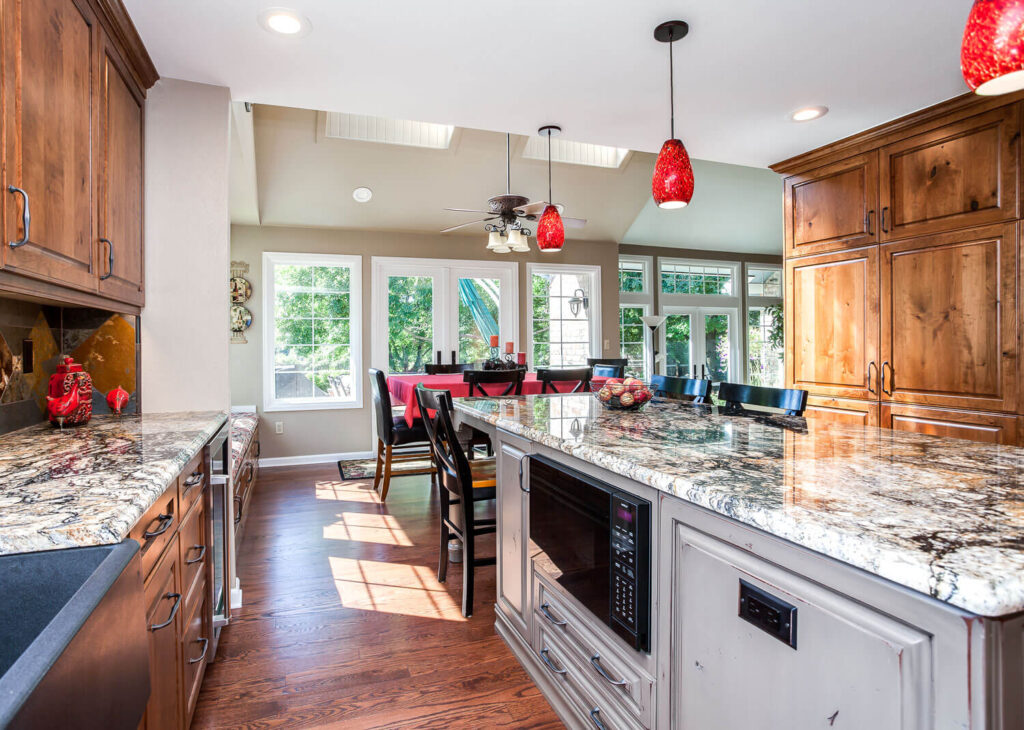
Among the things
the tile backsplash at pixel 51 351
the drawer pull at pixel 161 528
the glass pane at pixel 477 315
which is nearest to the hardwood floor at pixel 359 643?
the drawer pull at pixel 161 528

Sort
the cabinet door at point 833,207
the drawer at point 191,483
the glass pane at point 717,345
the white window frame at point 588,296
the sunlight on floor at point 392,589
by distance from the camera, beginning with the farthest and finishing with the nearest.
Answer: the glass pane at point 717,345 < the white window frame at point 588,296 < the cabinet door at point 833,207 < the sunlight on floor at point 392,589 < the drawer at point 191,483

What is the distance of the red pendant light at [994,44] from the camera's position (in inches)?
36.8

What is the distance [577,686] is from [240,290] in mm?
4761

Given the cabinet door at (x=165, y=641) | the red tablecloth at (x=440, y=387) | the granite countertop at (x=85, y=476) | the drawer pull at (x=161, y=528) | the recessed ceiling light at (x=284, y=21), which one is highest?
the recessed ceiling light at (x=284, y=21)

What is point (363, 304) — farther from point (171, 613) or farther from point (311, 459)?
point (171, 613)

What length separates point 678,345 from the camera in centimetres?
764

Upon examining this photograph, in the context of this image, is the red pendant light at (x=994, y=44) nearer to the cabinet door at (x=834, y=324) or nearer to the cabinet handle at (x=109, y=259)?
the cabinet handle at (x=109, y=259)

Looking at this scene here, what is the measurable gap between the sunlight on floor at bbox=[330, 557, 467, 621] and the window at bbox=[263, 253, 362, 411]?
2790mm

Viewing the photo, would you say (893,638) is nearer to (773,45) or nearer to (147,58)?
(773,45)

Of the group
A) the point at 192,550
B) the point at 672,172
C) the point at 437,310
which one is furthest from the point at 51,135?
the point at 437,310

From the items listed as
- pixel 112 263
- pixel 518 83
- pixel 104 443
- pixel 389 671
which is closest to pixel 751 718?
pixel 389 671

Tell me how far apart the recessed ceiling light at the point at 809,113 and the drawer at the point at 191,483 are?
3.08 metres

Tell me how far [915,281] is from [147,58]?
3663 mm

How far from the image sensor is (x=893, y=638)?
732 mm
